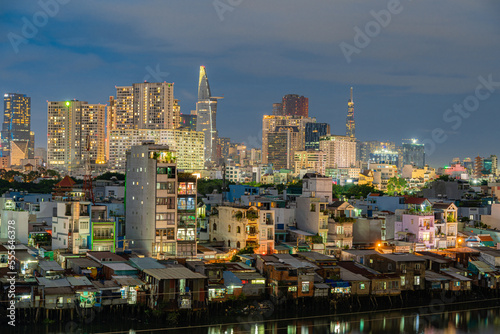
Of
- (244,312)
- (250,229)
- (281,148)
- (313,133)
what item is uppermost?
(313,133)

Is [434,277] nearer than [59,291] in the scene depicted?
No

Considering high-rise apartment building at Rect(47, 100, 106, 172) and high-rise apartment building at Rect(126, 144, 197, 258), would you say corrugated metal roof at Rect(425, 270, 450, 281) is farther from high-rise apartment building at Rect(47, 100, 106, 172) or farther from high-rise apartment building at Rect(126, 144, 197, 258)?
high-rise apartment building at Rect(47, 100, 106, 172)

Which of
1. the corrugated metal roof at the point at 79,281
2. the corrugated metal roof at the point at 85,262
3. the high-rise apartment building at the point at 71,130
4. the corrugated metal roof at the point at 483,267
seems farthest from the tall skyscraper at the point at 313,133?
the corrugated metal roof at the point at 79,281

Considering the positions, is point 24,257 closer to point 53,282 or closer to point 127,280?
point 53,282

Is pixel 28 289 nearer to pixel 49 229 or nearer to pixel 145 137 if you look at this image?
pixel 49 229

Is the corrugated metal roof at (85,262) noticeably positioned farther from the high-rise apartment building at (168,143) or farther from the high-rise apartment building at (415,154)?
the high-rise apartment building at (415,154)

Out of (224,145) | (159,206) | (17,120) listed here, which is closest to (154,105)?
(17,120)

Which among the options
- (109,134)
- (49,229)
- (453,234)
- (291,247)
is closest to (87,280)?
(49,229)

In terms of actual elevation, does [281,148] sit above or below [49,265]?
above
